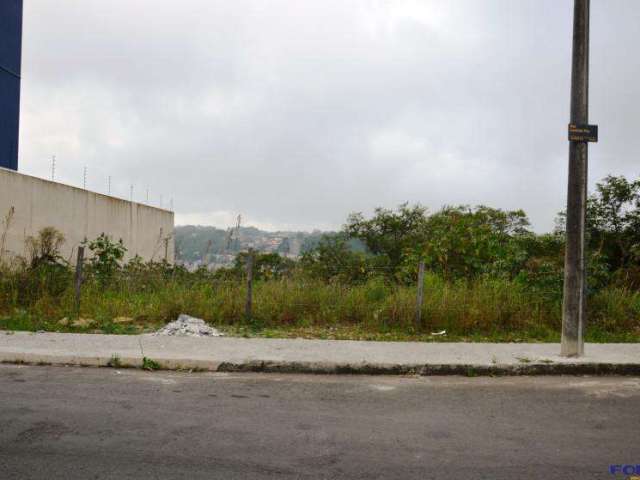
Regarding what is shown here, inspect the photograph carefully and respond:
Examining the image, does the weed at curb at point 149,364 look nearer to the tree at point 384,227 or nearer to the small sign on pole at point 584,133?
the small sign on pole at point 584,133

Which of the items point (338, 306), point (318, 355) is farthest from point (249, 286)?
point (318, 355)

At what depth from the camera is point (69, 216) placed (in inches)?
866

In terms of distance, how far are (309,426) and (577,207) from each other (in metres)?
5.07

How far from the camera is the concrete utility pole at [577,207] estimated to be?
767cm

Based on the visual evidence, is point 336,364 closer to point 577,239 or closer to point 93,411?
point 93,411

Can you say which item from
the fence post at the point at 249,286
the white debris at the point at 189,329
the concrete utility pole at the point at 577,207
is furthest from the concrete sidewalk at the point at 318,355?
the fence post at the point at 249,286

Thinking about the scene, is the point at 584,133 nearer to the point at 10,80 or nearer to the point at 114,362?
the point at 114,362

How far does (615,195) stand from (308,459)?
2888 cm

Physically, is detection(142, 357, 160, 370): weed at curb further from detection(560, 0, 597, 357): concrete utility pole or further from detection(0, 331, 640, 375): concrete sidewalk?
detection(560, 0, 597, 357): concrete utility pole

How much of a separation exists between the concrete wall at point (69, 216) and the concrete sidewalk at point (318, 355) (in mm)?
5958

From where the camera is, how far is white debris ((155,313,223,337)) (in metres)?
9.31

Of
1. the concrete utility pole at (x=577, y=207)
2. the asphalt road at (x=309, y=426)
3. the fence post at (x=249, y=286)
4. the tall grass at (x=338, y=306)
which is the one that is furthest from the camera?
the fence post at (x=249, y=286)

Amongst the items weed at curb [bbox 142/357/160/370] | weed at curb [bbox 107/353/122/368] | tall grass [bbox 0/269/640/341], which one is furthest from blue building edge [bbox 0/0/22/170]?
weed at curb [bbox 142/357/160/370]

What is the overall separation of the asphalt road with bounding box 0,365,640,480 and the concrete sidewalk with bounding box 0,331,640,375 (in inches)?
12.0
